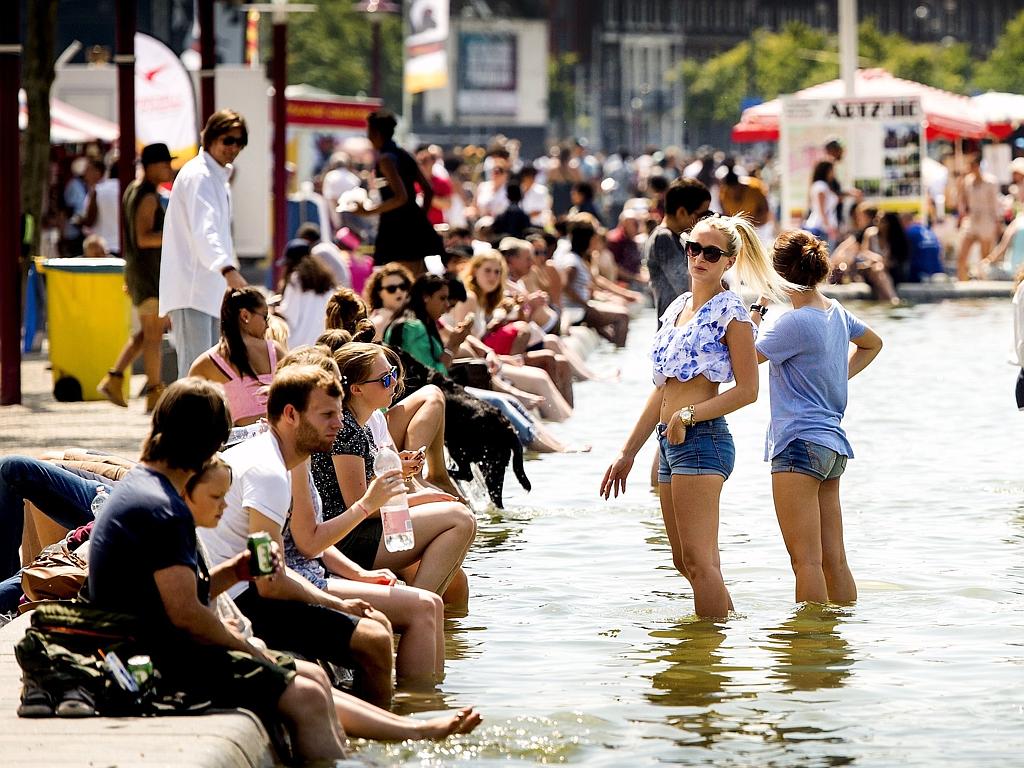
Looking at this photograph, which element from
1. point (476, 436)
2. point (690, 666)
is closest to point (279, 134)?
point (476, 436)

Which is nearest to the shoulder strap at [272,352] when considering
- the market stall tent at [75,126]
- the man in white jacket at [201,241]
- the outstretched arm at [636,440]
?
the man in white jacket at [201,241]

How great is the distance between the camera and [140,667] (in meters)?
5.36

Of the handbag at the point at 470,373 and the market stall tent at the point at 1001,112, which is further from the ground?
the market stall tent at the point at 1001,112

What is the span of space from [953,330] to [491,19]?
333ft

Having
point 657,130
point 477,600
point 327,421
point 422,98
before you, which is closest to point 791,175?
point 477,600

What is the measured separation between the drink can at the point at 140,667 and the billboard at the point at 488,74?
376 ft

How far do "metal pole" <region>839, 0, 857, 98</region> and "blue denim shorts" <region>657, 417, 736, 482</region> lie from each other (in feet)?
83.9

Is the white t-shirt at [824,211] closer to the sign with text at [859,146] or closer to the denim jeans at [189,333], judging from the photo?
the sign with text at [859,146]

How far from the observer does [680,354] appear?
738cm

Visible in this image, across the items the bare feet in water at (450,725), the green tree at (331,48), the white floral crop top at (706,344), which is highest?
the green tree at (331,48)

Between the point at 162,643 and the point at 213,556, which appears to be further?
the point at 213,556

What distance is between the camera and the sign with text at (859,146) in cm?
3078

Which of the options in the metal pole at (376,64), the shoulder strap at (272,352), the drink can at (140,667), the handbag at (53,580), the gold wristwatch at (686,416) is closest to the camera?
the drink can at (140,667)

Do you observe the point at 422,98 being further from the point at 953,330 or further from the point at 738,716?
the point at 738,716
